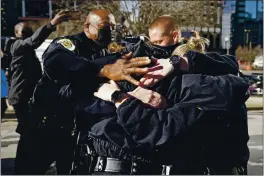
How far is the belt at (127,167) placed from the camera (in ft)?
5.65

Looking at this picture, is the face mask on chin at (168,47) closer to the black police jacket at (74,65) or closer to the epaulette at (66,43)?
the black police jacket at (74,65)

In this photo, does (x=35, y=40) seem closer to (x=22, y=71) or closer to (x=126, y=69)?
(x=22, y=71)

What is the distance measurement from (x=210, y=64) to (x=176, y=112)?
0.27 meters

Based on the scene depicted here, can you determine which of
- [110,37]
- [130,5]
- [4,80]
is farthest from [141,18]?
[110,37]

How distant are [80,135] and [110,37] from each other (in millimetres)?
516

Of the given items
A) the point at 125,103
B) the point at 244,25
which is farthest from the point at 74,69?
the point at 244,25

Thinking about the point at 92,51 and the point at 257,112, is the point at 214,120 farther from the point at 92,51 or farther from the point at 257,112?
the point at 257,112

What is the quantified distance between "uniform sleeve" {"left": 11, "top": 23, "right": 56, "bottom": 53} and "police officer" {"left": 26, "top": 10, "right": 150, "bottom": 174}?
823 mm

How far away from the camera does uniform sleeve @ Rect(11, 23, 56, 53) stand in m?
3.38

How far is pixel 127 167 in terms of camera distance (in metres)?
1.73

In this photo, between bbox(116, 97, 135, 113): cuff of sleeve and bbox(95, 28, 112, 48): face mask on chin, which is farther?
bbox(95, 28, 112, 48): face mask on chin

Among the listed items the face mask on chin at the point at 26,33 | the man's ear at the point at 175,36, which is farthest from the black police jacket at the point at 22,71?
the man's ear at the point at 175,36

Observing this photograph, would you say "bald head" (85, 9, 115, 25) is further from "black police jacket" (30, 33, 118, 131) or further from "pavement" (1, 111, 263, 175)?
"pavement" (1, 111, 263, 175)

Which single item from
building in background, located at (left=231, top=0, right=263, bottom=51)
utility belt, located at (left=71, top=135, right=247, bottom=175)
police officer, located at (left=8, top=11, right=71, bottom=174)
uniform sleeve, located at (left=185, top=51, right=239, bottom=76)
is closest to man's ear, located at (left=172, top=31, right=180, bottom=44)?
uniform sleeve, located at (left=185, top=51, right=239, bottom=76)
